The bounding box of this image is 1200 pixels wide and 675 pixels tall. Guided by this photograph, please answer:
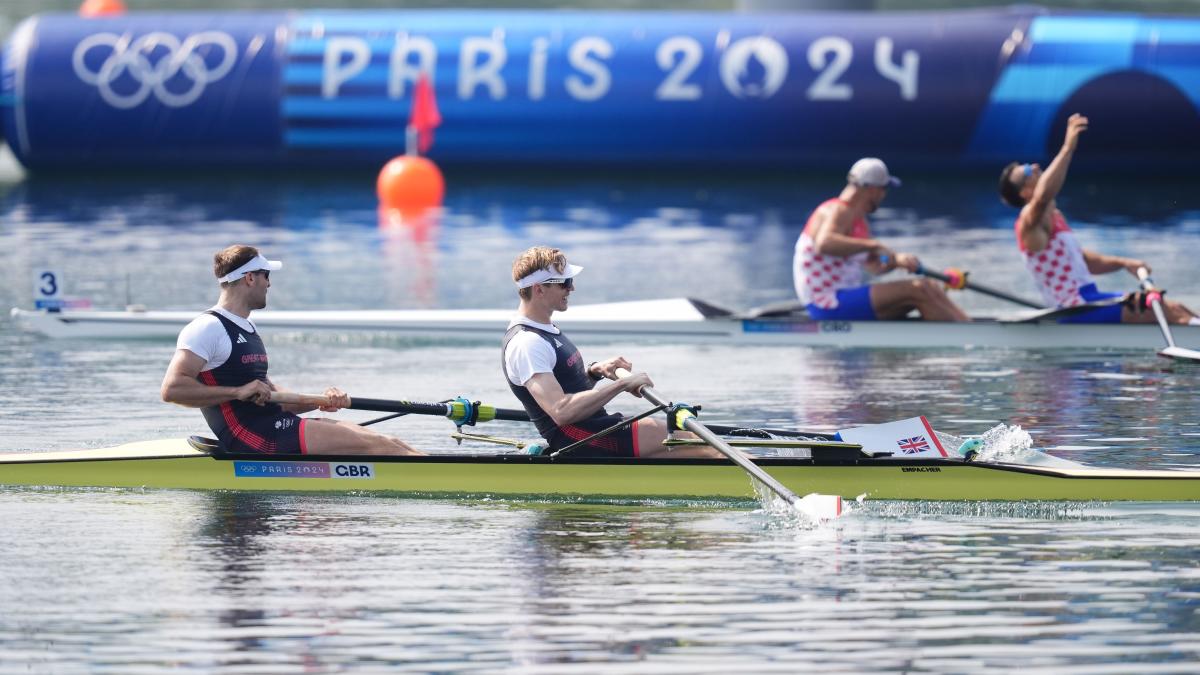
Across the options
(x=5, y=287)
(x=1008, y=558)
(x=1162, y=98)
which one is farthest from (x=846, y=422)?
(x=1162, y=98)

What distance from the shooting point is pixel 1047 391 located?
41.0ft

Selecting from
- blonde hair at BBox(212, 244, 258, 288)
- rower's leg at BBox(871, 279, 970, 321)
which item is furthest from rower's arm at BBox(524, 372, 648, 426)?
rower's leg at BBox(871, 279, 970, 321)

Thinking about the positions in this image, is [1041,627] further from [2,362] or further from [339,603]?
[2,362]

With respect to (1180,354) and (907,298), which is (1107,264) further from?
(907,298)

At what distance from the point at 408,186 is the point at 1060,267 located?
41.3 feet

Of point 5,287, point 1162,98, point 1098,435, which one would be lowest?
point 1098,435

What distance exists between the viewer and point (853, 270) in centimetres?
1437

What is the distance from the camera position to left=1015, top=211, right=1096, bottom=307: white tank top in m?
13.9

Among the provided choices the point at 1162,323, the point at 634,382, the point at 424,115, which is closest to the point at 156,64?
the point at 424,115

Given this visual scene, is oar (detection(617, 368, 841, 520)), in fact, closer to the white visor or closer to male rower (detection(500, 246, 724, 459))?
male rower (detection(500, 246, 724, 459))

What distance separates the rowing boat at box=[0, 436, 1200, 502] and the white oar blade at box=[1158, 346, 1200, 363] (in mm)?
4460

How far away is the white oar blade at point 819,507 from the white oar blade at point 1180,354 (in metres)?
5.34

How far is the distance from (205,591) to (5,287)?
10.8 metres

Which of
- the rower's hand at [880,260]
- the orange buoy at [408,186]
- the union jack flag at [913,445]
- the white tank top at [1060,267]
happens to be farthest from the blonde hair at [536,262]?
the orange buoy at [408,186]
